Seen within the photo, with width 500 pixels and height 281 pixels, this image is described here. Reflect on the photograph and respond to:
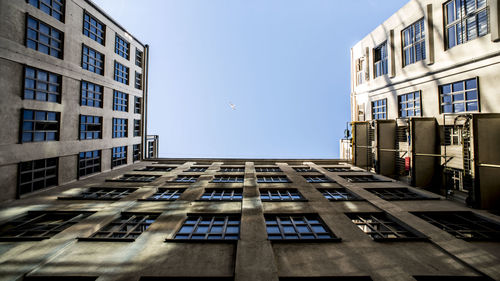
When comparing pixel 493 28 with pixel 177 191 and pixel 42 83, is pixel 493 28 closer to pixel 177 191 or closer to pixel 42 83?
pixel 177 191

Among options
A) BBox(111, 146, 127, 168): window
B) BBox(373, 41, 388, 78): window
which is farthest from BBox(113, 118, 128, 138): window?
BBox(373, 41, 388, 78): window

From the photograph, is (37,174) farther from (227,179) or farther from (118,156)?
(227,179)

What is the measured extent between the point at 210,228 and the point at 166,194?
7135 millimetres

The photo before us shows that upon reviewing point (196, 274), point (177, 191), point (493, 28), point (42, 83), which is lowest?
point (196, 274)

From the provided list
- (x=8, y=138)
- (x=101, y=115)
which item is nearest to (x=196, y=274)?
(x=8, y=138)

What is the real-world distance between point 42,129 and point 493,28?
34307mm

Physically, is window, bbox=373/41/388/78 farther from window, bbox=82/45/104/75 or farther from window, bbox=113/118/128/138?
window, bbox=113/118/128/138

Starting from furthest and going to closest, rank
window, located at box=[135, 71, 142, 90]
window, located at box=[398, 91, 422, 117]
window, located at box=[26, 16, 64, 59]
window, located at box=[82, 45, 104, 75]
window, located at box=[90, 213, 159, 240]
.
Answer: window, located at box=[135, 71, 142, 90], window, located at box=[82, 45, 104, 75], window, located at box=[398, 91, 422, 117], window, located at box=[26, 16, 64, 59], window, located at box=[90, 213, 159, 240]

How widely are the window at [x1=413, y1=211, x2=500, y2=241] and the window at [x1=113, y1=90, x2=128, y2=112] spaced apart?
103 ft

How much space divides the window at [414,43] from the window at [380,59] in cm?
307

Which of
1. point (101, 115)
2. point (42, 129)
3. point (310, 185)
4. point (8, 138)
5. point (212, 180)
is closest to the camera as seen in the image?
point (8, 138)

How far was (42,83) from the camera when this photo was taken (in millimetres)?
16516

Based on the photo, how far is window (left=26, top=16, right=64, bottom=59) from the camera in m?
15.8

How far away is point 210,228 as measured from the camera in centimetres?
1132
